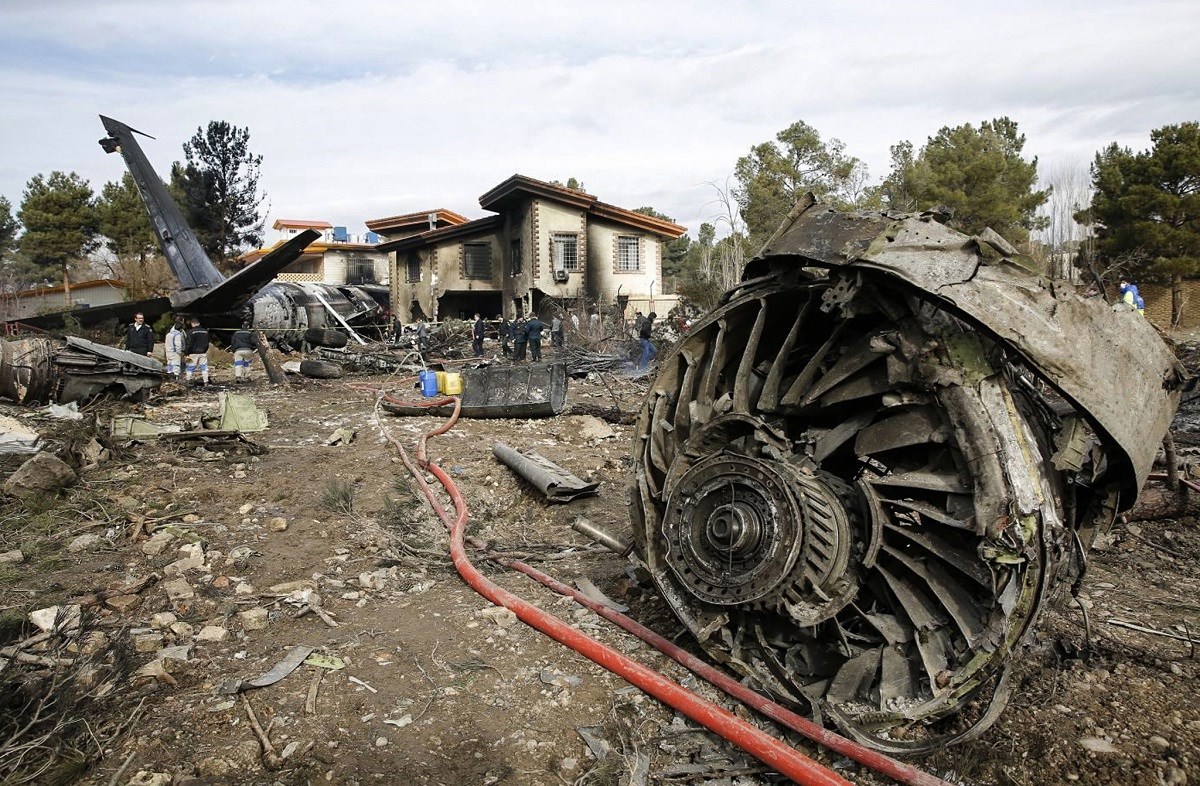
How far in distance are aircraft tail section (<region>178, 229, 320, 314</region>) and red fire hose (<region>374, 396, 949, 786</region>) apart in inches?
447

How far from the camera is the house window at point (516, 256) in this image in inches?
1017

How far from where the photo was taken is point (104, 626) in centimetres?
416

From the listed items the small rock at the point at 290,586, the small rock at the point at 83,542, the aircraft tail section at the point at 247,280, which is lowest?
the small rock at the point at 290,586

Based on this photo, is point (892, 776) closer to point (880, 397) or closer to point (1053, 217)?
point (880, 397)

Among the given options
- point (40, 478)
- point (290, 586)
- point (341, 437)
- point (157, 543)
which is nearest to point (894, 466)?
point (290, 586)

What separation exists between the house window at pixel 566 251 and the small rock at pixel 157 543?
798 inches

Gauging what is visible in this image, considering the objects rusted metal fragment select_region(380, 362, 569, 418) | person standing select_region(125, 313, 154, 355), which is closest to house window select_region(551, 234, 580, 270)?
person standing select_region(125, 313, 154, 355)

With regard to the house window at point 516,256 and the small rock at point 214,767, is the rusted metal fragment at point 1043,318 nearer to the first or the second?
the small rock at point 214,767

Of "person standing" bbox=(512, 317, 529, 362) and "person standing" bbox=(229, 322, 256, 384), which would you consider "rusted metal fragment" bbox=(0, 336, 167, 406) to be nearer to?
"person standing" bbox=(229, 322, 256, 384)

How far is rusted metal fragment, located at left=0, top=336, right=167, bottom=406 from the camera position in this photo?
9.34 metres

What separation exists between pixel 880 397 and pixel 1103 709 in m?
1.70

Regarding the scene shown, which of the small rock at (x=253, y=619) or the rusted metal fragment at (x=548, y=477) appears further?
the rusted metal fragment at (x=548, y=477)

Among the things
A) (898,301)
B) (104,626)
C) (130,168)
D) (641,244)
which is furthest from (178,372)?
(641,244)

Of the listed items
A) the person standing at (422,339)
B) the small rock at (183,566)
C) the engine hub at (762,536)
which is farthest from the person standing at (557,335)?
the engine hub at (762,536)
